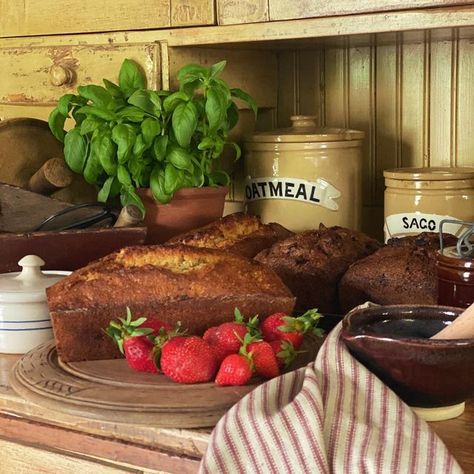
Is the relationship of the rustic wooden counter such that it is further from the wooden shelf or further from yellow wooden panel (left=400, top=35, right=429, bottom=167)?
yellow wooden panel (left=400, top=35, right=429, bottom=167)

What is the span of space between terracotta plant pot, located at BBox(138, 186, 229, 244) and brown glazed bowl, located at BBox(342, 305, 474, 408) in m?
0.71

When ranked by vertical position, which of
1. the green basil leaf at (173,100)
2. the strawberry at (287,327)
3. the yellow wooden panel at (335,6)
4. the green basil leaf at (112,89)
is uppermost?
the yellow wooden panel at (335,6)

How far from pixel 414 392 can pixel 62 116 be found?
0.96 meters

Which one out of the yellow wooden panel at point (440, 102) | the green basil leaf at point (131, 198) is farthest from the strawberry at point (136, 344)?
the yellow wooden panel at point (440, 102)

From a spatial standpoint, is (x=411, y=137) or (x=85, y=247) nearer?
(x=85, y=247)

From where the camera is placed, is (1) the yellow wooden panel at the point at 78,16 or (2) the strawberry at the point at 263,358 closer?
(2) the strawberry at the point at 263,358

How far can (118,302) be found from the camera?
1.30 meters

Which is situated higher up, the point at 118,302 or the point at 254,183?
the point at 254,183

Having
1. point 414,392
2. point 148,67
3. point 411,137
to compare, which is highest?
point 148,67

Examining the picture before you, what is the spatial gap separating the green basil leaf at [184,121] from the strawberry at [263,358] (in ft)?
2.05

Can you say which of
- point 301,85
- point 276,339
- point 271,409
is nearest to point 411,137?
point 301,85

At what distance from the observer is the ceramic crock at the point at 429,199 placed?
5.58ft

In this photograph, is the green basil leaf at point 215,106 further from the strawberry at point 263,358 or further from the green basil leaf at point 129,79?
the strawberry at point 263,358

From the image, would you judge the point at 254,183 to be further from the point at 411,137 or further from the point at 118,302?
the point at 118,302
